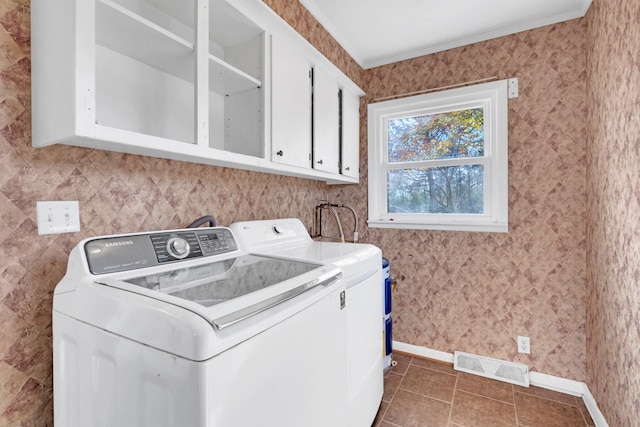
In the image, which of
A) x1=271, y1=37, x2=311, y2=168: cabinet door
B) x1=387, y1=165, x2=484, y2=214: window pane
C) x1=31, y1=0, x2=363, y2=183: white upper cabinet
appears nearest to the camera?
x1=31, y1=0, x2=363, y2=183: white upper cabinet

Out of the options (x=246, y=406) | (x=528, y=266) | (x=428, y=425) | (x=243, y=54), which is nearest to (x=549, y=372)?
(x=528, y=266)

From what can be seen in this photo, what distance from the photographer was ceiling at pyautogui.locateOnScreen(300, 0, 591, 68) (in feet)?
6.31

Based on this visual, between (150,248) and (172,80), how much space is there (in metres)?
0.84

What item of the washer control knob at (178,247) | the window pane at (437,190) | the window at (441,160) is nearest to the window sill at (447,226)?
the window at (441,160)

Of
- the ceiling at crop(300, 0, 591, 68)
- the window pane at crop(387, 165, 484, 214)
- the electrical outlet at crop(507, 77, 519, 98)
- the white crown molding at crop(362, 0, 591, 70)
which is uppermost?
the ceiling at crop(300, 0, 591, 68)

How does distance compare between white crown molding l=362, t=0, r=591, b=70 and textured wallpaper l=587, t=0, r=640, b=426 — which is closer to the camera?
textured wallpaper l=587, t=0, r=640, b=426

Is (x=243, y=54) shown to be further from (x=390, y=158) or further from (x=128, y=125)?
(x=390, y=158)

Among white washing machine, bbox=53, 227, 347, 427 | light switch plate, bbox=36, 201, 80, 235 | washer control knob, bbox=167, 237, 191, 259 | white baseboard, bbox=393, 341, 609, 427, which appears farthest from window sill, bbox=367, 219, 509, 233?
light switch plate, bbox=36, 201, 80, 235

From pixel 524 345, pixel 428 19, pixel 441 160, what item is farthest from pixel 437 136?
pixel 524 345

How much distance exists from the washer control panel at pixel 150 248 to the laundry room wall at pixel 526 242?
1730 mm

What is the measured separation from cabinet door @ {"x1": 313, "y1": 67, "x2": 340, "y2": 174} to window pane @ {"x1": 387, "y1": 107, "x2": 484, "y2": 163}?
0.66m

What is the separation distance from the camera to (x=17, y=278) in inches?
A: 38.6

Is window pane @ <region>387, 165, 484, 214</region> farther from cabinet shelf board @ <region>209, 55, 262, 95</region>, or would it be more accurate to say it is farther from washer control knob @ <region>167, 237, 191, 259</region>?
washer control knob @ <region>167, 237, 191, 259</region>

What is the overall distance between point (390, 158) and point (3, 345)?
2.59m
